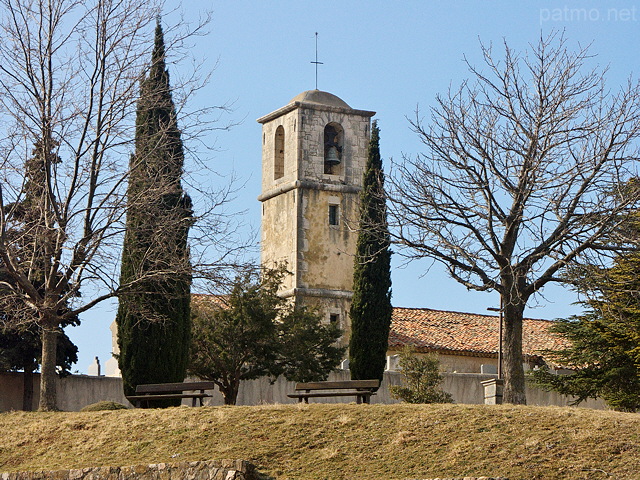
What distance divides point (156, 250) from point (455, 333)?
25.4m

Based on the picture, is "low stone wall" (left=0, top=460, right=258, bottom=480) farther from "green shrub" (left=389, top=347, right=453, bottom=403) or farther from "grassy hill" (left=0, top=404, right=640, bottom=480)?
"green shrub" (left=389, top=347, right=453, bottom=403)

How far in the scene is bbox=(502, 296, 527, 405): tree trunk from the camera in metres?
25.2

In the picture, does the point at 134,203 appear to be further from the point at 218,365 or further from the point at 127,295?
the point at 218,365

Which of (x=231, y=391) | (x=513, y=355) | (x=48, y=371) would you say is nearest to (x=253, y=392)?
(x=231, y=391)

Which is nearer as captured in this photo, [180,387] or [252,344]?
[180,387]

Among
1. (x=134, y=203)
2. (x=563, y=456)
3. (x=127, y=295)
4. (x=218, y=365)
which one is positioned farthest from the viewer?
(x=218, y=365)

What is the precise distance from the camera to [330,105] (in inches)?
1893

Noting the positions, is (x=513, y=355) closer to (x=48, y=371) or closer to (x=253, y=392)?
(x=48, y=371)

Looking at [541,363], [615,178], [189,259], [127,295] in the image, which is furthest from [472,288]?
[541,363]

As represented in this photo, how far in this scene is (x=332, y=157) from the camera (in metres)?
47.9

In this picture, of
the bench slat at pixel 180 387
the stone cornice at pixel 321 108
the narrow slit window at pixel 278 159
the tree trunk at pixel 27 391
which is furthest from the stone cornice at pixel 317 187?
the bench slat at pixel 180 387

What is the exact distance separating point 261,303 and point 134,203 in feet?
34.9

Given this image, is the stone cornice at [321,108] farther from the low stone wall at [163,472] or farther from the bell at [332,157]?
the low stone wall at [163,472]

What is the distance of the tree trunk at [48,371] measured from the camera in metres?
25.6
